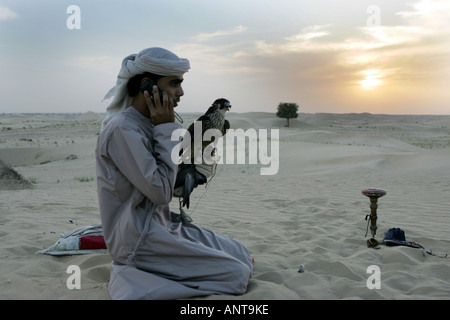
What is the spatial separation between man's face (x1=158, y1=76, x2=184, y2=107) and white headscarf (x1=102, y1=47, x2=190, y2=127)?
40 mm

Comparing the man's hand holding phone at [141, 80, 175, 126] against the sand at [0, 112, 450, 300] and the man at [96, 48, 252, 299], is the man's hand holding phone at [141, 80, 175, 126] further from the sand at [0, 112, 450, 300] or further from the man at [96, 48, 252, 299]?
the sand at [0, 112, 450, 300]

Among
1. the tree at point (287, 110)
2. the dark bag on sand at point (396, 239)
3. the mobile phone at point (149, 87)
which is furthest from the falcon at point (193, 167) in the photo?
the tree at point (287, 110)

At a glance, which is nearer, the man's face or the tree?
the man's face

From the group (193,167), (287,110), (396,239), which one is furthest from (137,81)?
(287,110)

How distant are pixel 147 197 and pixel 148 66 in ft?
2.93

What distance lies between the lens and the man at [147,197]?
2.56m

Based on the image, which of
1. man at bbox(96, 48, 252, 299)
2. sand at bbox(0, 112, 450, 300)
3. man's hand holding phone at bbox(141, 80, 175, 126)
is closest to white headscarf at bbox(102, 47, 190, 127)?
man at bbox(96, 48, 252, 299)

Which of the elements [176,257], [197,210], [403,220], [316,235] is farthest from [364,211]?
[176,257]

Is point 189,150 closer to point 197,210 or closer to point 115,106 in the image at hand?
point 115,106

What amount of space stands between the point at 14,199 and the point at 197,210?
325 cm

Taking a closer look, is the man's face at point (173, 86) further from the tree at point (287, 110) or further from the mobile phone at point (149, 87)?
the tree at point (287, 110)

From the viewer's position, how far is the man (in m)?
2.56

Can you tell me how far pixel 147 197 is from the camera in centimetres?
273

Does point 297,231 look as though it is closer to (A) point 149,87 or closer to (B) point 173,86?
(B) point 173,86
